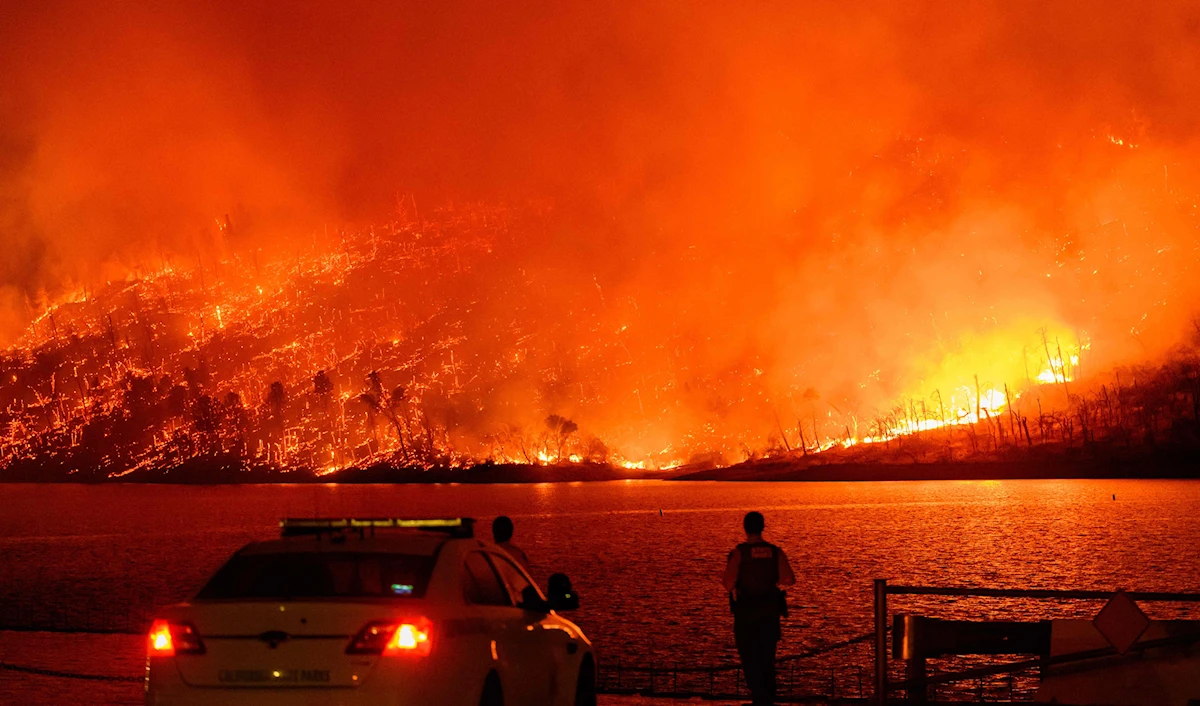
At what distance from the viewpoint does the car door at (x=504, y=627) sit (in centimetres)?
1124

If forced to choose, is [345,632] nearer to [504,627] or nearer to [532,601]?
[504,627]

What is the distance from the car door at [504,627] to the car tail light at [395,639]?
1.02m

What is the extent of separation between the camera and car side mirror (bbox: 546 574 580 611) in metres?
13.1

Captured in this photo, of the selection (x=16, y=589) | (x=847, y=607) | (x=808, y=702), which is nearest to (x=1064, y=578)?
(x=847, y=607)

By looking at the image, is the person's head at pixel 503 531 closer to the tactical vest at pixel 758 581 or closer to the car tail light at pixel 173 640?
the tactical vest at pixel 758 581

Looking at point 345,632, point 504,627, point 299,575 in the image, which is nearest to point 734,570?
point 504,627

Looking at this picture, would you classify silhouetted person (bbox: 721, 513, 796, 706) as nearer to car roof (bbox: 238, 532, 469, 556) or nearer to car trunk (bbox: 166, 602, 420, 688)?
car roof (bbox: 238, 532, 469, 556)

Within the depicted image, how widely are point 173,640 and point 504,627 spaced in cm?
277

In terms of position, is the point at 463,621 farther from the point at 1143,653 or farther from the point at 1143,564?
the point at 1143,564

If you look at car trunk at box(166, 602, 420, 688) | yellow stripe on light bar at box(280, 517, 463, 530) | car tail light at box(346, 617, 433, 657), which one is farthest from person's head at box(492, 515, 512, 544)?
car tail light at box(346, 617, 433, 657)

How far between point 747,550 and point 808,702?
3.49 metres

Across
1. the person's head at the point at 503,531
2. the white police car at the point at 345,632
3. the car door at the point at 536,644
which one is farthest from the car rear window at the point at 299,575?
the person's head at the point at 503,531

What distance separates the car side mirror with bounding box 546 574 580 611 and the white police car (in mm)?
1163

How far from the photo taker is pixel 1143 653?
504 inches
